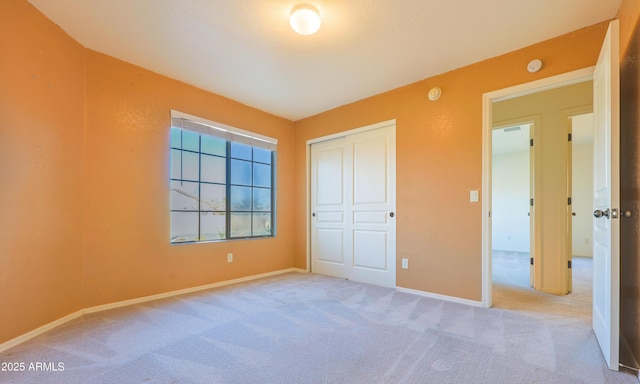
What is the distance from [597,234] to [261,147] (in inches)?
147

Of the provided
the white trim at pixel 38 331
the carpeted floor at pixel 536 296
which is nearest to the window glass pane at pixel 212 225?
the white trim at pixel 38 331

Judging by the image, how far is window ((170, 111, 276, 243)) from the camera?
334 centimetres

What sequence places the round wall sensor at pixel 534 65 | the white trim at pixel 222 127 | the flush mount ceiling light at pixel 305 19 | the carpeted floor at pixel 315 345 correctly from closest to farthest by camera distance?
the carpeted floor at pixel 315 345 → the flush mount ceiling light at pixel 305 19 → the round wall sensor at pixel 534 65 → the white trim at pixel 222 127

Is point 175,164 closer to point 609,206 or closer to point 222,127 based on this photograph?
point 222,127

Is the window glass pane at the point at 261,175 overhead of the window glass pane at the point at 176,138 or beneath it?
beneath

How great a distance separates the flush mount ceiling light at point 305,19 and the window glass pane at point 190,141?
6.52 ft

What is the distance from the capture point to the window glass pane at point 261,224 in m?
4.16

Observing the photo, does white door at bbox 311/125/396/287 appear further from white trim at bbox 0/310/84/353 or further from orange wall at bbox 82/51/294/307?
white trim at bbox 0/310/84/353

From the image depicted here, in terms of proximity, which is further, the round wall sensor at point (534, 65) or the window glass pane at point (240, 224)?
the window glass pane at point (240, 224)

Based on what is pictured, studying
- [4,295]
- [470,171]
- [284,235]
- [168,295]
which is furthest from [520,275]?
[4,295]

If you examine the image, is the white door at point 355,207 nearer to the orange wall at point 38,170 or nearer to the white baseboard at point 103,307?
the white baseboard at point 103,307

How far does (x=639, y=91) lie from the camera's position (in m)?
1.70

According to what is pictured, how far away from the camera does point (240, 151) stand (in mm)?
4004

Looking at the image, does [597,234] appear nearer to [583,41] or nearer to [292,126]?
[583,41]
